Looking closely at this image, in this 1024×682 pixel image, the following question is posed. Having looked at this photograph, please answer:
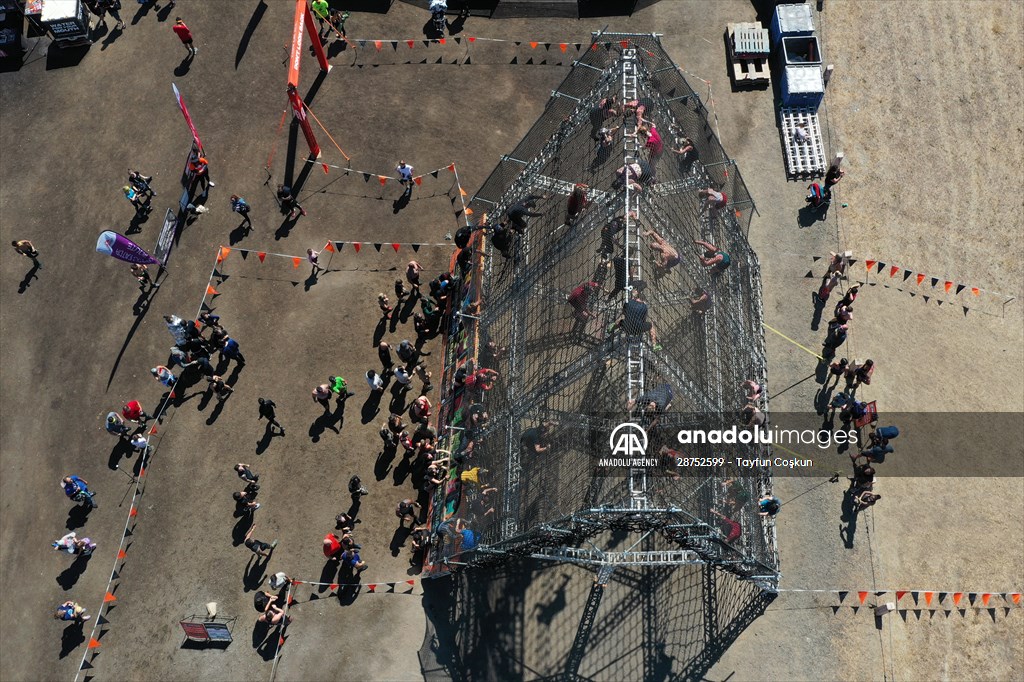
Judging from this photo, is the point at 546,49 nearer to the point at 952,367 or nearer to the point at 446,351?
the point at 446,351

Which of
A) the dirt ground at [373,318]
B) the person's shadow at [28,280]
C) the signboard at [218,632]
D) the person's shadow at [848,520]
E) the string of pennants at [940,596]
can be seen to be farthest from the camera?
the person's shadow at [28,280]

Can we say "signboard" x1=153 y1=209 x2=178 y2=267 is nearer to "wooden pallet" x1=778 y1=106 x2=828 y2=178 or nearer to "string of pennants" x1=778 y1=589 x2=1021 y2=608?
"wooden pallet" x1=778 y1=106 x2=828 y2=178

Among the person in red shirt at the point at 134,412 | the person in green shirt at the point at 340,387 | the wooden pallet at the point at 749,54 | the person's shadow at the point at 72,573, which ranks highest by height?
the wooden pallet at the point at 749,54

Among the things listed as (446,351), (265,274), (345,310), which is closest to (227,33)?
(265,274)

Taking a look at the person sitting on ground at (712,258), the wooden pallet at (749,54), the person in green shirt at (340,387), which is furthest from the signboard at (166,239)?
the wooden pallet at (749,54)

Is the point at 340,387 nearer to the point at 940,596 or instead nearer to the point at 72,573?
the point at 72,573

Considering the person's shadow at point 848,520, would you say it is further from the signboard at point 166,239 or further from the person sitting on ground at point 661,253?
the signboard at point 166,239
